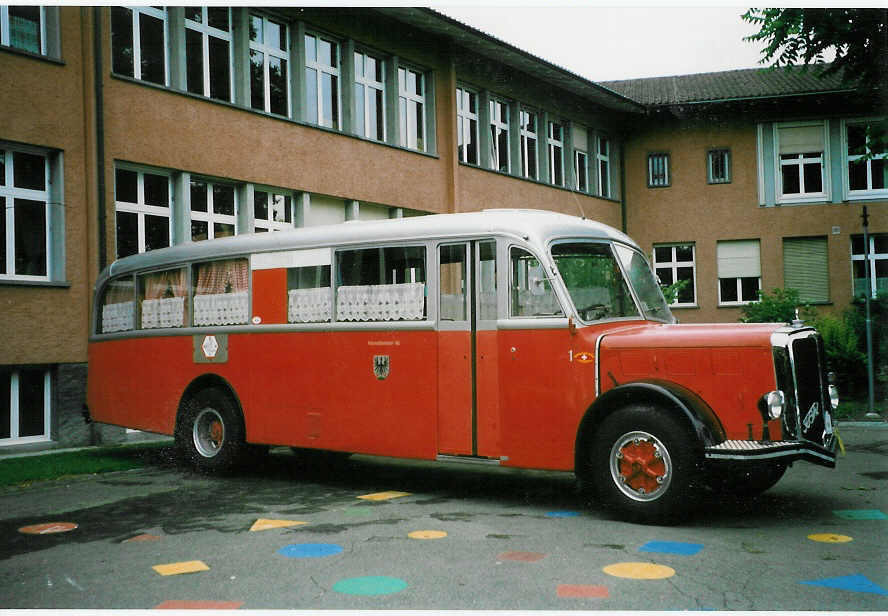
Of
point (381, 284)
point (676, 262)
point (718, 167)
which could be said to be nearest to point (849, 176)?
point (718, 167)

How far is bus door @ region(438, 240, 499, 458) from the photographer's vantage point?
315 inches

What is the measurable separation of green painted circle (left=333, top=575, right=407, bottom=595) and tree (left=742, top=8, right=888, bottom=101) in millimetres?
6074

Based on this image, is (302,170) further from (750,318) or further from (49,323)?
(750,318)

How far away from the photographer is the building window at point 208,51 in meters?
16.3

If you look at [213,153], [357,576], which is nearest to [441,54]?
[213,153]

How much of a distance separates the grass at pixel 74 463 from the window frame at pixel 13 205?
106 inches

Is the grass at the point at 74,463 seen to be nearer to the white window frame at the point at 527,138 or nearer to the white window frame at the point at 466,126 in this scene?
the white window frame at the point at 466,126

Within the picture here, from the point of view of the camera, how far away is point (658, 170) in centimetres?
3111

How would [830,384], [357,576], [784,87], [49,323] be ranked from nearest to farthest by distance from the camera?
[357,576] < [830,384] < [49,323] < [784,87]

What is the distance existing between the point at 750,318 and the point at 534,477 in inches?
570

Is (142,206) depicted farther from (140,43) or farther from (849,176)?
(849,176)

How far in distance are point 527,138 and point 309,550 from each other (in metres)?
21.8

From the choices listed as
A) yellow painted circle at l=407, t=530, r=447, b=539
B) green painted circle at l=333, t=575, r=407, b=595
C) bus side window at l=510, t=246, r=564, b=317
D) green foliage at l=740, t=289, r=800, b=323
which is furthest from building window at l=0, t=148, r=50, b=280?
green foliage at l=740, t=289, r=800, b=323

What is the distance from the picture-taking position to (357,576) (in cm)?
556
